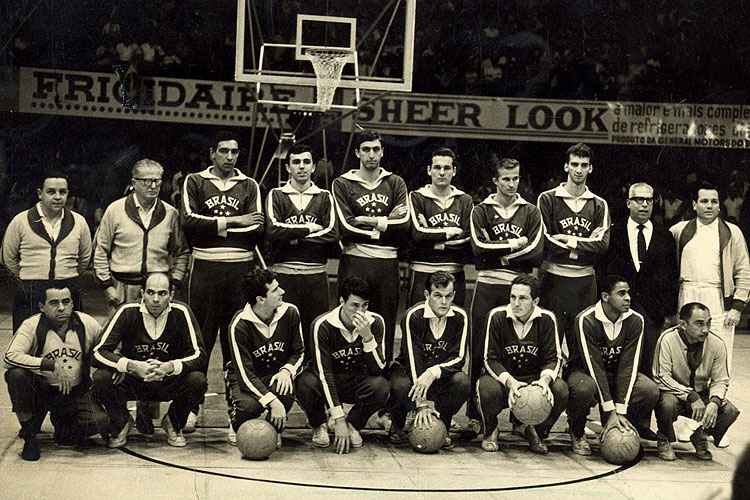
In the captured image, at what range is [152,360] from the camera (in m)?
5.55

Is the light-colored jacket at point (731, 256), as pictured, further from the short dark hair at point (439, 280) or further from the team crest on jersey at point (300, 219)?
the team crest on jersey at point (300, 219)

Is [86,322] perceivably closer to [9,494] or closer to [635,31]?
[9,494]

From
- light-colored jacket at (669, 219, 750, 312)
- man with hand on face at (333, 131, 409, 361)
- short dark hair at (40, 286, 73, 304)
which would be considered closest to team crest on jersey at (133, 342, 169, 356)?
short dark hair at (40, 286, 73, 304)

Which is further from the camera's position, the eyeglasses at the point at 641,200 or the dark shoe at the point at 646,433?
the eyeglasses at the point at 641,200

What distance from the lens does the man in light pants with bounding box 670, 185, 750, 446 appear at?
669cm

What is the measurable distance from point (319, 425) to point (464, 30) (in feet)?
30.4

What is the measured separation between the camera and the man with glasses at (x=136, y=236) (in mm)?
6215

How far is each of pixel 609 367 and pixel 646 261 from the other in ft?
2.55

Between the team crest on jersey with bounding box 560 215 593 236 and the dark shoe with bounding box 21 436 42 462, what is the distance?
3.30m

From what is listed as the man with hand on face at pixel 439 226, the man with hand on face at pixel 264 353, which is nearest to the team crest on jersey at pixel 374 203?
the man with hand on face at pixel 439 226

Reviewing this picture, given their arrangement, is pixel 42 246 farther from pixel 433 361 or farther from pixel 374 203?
pixel 433 361

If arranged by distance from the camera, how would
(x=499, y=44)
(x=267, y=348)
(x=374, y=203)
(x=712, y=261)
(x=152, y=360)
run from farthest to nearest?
(x=499, y=44)
(x=712, y=261)
(x=374, y=203)
(x=267, y=348)
(x=152, y=360)

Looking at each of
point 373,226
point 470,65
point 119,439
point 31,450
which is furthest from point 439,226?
point 470,65

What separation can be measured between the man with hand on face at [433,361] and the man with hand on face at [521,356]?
0.15 meters
